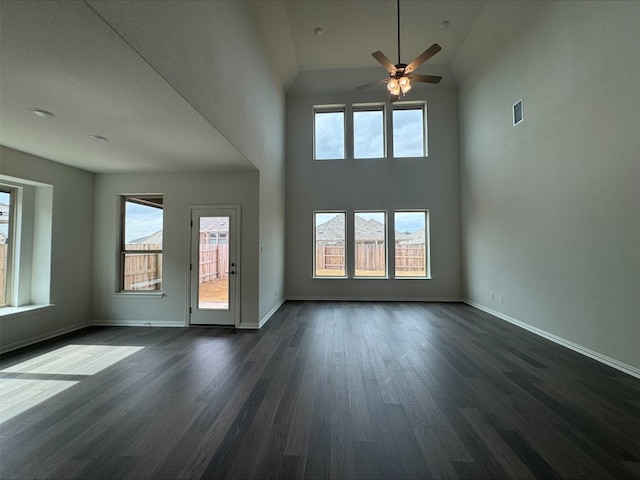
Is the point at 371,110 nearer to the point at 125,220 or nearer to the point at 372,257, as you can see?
the point at 372,257

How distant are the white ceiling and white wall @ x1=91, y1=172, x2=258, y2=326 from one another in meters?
0.27

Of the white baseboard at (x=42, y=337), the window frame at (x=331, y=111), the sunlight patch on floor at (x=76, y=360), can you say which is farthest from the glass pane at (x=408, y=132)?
the white baseboard at (x=42, y=337)

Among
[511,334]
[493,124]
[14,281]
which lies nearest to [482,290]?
[511,334]

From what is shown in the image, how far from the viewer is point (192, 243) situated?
454 centimetres

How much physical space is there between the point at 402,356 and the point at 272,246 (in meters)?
3.25

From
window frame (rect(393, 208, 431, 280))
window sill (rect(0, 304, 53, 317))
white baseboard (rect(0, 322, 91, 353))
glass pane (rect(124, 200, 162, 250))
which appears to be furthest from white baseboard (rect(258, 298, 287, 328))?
window sill (rect(0, 304, 53, 317))

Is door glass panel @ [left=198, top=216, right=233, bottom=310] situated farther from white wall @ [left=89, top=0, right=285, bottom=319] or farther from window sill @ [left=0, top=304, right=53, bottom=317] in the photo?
window sill @ [left=0, top=304, right=53, bottom=317]

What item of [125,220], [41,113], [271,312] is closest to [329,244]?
[271,312]

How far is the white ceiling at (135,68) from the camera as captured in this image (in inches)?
64.5

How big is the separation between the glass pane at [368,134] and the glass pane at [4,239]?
20.9ft

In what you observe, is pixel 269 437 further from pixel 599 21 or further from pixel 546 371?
pixel 599 21

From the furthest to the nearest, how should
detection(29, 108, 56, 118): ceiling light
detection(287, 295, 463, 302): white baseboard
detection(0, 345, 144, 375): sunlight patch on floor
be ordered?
detection(287, 295, 463, 302): white baseboard < detection(0, 345, 144, 375): sunlight patch on floor < detection(29, 108, 56, 118): ceiling light

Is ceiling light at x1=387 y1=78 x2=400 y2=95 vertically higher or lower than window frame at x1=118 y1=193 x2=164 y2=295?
higher

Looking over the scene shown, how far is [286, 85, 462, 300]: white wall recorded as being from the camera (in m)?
6.48
